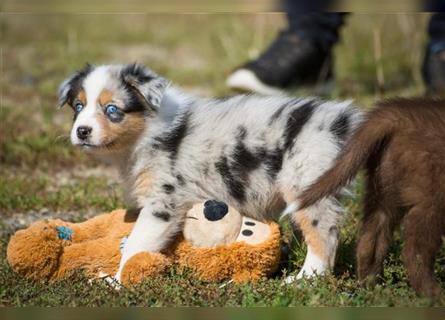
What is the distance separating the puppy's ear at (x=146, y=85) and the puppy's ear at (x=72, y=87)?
24cm

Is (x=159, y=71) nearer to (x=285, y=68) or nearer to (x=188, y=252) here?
(x=285, y=68)

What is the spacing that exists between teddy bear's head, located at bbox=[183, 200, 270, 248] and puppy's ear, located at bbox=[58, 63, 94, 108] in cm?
95

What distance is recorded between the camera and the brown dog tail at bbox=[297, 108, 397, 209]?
389 cm

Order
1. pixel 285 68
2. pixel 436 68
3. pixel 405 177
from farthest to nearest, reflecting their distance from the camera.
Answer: pixel 285 68
pixel 436 68
pixel 405 177

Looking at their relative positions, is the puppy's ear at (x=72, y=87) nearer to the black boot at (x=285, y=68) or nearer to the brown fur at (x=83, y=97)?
the brown fur at (x=83, y=97)

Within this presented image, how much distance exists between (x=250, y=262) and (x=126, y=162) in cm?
92

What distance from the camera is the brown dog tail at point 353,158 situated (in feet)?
12.8

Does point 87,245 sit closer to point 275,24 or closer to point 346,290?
point 346,290

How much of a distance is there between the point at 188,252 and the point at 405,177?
1237mm

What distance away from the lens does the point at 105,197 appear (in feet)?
19.1

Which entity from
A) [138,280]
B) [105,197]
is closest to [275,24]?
[105,197]

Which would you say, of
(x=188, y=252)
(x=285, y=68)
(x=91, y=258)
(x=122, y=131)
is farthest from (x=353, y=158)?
(x=285, y=68)

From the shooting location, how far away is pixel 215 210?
4.38 m

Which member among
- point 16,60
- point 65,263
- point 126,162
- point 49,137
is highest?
point 126,162
